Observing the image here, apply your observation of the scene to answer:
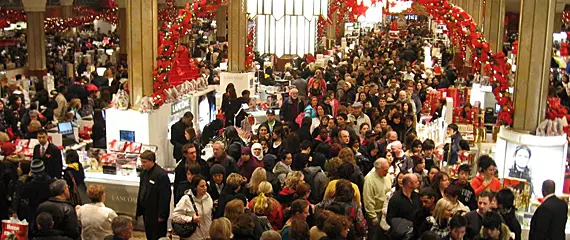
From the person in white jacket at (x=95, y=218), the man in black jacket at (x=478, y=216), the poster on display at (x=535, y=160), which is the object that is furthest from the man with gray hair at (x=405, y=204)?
the person in white jacket at (x=95, y=218)

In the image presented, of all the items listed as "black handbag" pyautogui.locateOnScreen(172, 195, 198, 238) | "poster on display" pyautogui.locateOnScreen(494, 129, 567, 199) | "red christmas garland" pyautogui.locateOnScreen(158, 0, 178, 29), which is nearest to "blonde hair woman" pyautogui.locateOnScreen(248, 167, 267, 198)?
"black handbag" pyautogui.locateOnScreen(172, 195, 198, 238)

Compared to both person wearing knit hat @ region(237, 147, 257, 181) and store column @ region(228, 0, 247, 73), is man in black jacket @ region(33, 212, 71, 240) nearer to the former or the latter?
person wearing knit hat @ region(237, 147, 257, 181)

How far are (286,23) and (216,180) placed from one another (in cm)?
231

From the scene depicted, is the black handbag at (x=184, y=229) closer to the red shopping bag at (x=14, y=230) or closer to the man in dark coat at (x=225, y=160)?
the red shopping bag at (x=14, y=230)

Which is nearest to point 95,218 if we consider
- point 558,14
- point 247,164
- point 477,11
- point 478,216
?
point 247,164

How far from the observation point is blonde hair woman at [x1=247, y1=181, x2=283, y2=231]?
630 centimetres

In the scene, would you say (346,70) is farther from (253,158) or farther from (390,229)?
(390,229)

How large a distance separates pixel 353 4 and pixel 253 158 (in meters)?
12.6

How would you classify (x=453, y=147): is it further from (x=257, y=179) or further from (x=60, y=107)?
(x=60, y=107)

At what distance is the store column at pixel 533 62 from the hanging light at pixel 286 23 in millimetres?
4038

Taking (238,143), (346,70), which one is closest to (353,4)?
(346,70)

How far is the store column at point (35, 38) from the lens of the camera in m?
22.1

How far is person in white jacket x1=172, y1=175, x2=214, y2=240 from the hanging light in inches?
64.5

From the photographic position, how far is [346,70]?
58.3 feet
